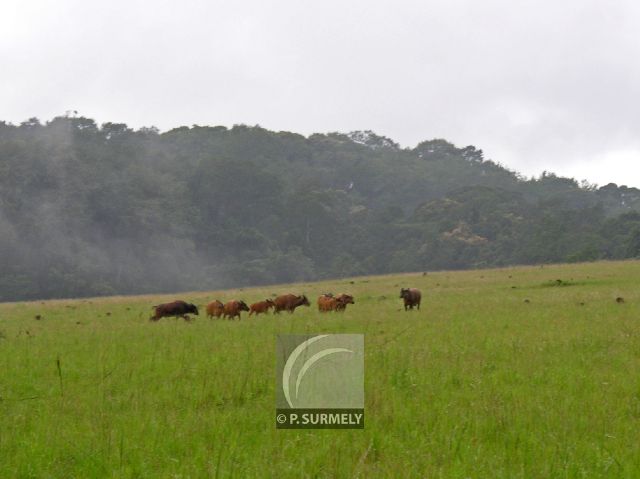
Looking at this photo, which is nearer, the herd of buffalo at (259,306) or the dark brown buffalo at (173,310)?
the herd of buffalo at (259,306)

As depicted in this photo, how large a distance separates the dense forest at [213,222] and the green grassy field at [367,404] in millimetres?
56298

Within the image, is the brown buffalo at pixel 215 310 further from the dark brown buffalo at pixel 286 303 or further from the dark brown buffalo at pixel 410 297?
the dark brown buffalo at pixel 410 297

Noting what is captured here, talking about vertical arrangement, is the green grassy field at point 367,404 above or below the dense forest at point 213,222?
below

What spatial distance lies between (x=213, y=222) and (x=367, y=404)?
85.0m

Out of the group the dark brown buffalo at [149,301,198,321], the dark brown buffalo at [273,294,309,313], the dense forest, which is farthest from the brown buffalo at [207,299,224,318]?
the dense forest

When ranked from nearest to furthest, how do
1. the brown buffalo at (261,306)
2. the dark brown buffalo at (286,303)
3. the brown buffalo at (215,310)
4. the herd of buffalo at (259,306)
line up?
the herd of buffalo at (259,306) → the brown buffalo at (215,310) → the brown buffalo at (261,306) → the dark brown buffalo at (286,303)

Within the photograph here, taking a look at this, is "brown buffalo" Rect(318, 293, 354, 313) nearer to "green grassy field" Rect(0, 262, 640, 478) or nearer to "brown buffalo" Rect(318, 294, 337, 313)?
"brown buffalo" Rect(318, 294, 337, 313)

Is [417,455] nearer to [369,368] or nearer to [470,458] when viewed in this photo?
[470,458]

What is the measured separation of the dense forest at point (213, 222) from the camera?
71.2 metres

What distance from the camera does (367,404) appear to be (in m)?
8.30

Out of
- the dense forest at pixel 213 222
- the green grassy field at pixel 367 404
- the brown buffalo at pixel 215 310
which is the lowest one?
the green grassy field at pixel 367 404

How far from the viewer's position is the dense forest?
71188 mm

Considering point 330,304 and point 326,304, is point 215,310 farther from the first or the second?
point 330,304

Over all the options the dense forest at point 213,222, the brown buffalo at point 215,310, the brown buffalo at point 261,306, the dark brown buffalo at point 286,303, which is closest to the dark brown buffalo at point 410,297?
the dark brown buffalo at point 286,303
